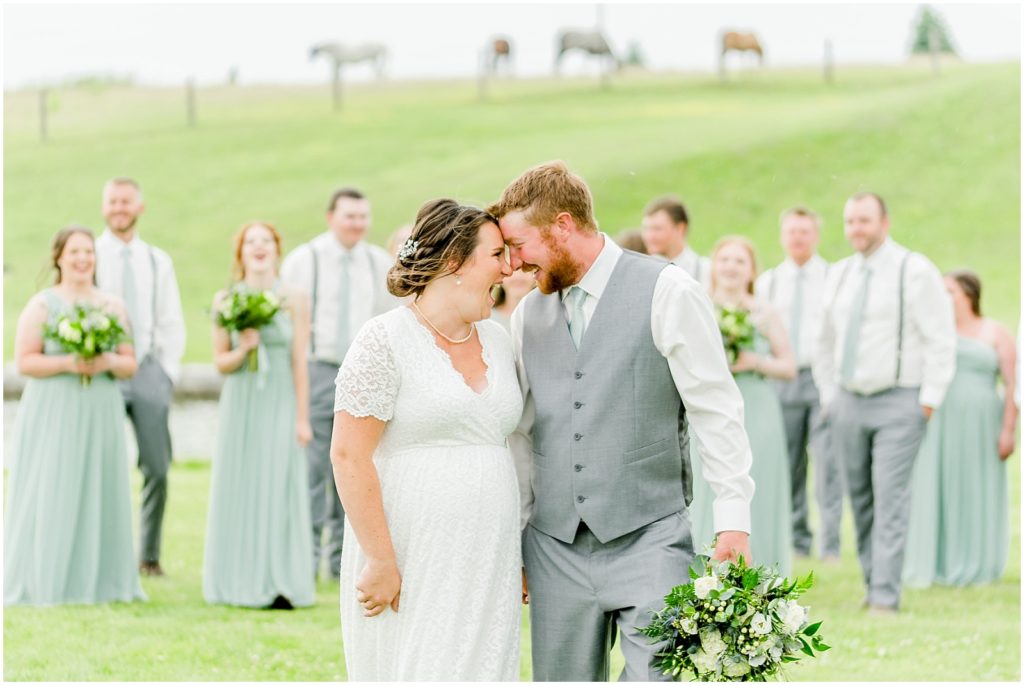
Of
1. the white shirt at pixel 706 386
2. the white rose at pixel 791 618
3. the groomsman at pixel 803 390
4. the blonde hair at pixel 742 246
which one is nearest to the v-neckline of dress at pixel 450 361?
the white shirt at pixel 706 386

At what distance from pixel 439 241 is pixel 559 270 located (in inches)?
17.4

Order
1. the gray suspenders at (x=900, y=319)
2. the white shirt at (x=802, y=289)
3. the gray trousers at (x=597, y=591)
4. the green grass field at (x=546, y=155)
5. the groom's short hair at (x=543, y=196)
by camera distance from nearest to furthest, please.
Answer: the gray trousers at (x=597, y=591)
the groom's short hair at (x=543, y=196)
the gray suspenders at (x=900, y=319)
the white shirt at (x=802, y=289)
the green grass field at (x=546, y=155)

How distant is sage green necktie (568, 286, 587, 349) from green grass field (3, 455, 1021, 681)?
310 centimetres

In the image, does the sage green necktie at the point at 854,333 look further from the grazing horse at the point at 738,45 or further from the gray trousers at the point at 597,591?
the grazing horse at the point at 738,45

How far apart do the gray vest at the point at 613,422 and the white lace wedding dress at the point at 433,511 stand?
0.19m

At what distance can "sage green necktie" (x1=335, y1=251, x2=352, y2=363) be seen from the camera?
1059 centimetres

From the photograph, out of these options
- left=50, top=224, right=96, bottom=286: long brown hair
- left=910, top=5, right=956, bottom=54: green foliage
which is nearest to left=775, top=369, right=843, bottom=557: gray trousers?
left=50, top=224, right=96, bottom=286: long brown hair

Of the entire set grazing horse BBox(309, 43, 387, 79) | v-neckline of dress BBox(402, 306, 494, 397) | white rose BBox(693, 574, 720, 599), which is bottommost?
white rose BBox(693, 574, 720, 599)

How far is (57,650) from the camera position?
7742 millimetres

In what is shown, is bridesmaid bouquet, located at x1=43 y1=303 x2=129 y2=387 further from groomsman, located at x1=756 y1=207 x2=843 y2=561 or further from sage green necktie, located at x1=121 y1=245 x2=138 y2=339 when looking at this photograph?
groomsman, located at x1=756 y1=207 x2=843 y2=561

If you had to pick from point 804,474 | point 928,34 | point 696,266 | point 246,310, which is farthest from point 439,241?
point 928,34

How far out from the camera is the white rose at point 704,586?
181 inches

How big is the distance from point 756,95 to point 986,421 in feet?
111

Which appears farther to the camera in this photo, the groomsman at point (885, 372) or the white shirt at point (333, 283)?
the white shirt at point (333, 283)
